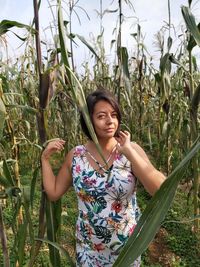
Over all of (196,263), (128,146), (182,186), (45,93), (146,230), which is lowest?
(196,263)

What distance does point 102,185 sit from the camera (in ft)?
4.00

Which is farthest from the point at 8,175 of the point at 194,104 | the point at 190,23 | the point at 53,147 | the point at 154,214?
the point at 194,104

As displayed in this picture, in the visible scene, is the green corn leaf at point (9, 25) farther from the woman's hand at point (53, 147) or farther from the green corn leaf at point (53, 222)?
the green corn leaf at point (53, 222)

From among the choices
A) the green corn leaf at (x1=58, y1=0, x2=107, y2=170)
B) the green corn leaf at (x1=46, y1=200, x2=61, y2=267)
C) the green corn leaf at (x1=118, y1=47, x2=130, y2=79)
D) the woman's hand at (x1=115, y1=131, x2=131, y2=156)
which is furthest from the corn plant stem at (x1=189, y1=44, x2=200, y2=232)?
the green corn leaf at (x1=58, y1=0, x2=107, y2=170)

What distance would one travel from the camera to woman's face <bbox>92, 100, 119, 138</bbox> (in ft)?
3.80

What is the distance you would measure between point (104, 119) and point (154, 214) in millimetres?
786

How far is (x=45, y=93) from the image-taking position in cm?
Result: 92

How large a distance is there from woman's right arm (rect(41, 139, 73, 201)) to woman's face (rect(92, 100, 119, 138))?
0.43 feet

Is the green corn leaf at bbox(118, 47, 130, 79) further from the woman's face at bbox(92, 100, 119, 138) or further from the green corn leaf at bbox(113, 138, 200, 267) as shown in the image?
the green corn leaf at bbox(113, 138, 200, 267)

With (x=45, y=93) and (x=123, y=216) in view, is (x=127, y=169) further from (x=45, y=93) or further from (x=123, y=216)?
(x=45, y=93)

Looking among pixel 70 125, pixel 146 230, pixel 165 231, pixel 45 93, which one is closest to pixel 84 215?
pixel 45 93

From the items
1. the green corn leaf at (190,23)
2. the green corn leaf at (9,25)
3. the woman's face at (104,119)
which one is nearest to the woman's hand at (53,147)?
the woman's face at (104,119)

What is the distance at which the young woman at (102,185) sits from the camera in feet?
3.89

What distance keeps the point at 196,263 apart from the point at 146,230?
207 centimetres
